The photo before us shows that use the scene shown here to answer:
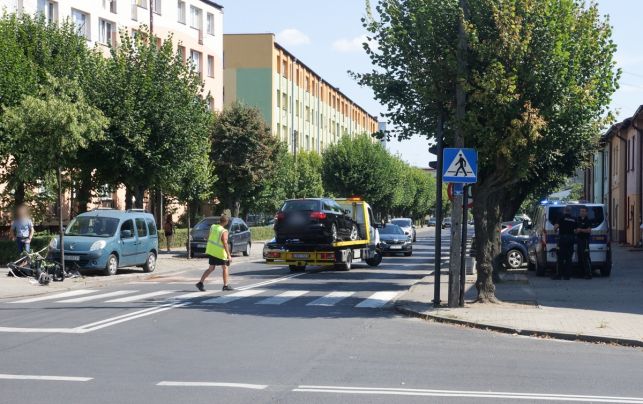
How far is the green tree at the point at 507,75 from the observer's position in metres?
15.0

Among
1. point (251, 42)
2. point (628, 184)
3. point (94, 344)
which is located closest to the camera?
point (94, 344)

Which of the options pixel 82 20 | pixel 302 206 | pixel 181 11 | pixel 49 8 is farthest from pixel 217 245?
pixel 181 11

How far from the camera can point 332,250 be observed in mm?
26172

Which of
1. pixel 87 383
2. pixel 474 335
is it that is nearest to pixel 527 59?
pixel 474 335

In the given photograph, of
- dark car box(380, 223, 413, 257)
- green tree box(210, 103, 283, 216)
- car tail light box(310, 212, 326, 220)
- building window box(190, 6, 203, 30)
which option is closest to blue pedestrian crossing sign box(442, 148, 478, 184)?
car tail light box(310, 212, 326, 220)

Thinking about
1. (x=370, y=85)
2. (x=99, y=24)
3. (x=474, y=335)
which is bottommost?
(x=474, y=335)

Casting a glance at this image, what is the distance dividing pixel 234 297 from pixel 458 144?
18.7 feet

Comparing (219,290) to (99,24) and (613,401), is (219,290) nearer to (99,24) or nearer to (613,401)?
(613,401)

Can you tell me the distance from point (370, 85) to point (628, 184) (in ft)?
99.6

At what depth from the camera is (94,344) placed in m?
11.0

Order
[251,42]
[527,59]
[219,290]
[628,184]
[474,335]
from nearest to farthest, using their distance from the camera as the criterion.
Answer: [474,335] < [527,59] < [219,290] < [628,184] < [251,42]

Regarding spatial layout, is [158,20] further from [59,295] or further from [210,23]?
[59,295]

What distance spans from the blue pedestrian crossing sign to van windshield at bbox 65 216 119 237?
41.0ft

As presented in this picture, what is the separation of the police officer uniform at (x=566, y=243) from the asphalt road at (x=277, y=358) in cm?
794
